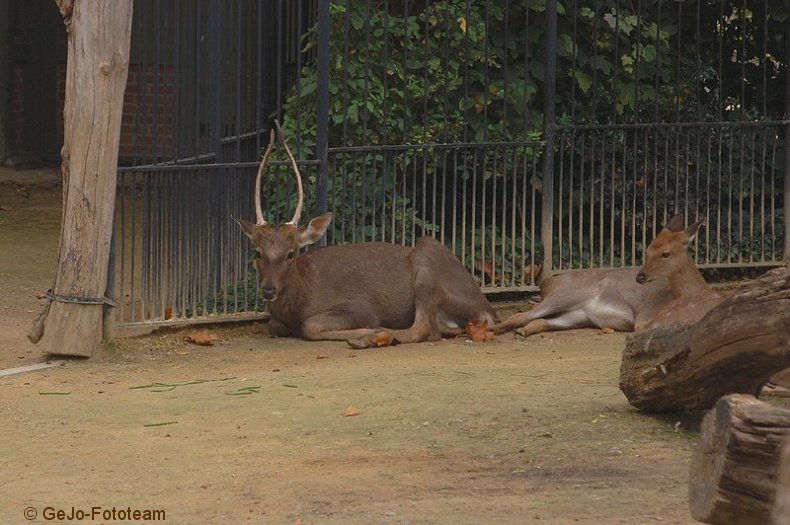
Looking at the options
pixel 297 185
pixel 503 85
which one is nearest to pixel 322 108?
pixel 297 185

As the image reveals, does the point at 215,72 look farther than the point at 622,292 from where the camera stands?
No

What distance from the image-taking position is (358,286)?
10750 mm

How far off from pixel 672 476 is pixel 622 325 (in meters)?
4.83

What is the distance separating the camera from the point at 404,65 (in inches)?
432

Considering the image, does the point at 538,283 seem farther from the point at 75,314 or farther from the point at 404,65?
the point at 75,314

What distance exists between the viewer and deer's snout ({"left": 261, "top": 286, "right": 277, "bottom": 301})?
10.2 metres

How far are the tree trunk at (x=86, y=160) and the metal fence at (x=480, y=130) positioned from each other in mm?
730

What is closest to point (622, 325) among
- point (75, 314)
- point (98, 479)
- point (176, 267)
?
point (176, 267)

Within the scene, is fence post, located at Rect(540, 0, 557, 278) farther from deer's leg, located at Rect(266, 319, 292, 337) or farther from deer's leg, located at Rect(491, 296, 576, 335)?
deer's leg, located at Rect(266, 319, 292, 337)

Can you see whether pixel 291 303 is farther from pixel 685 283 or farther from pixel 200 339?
pixel 685 283

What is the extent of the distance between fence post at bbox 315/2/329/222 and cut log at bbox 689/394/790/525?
21.8ft

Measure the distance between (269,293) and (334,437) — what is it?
3205 mm

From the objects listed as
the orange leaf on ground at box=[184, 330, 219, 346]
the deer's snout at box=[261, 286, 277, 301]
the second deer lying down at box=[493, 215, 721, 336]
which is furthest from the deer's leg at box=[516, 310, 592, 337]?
the orange leaf on ground at box=[184, 330, 219, 346]

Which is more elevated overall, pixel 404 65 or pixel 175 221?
pixel 404 65
